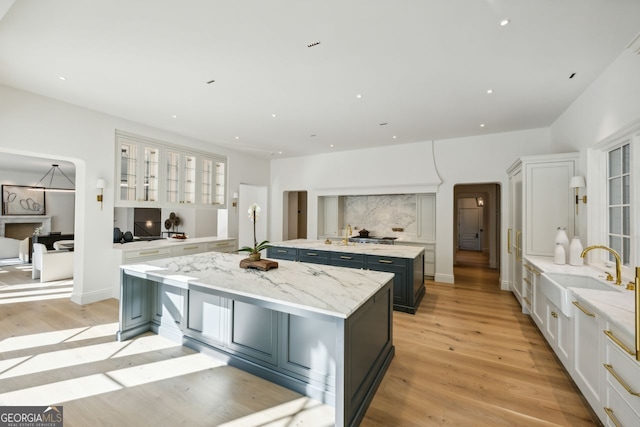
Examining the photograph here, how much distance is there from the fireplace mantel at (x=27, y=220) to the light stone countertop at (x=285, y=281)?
8635 mm

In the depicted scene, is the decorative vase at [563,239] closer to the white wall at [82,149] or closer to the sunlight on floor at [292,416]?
the sunlight on floor at [292,416]

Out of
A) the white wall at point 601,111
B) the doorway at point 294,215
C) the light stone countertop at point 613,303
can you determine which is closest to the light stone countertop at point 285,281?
the light stone countertop at point 613,303

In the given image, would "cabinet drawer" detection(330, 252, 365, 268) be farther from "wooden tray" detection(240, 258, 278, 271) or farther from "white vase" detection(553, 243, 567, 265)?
"white vase" detection(553, 243, 567, 265)

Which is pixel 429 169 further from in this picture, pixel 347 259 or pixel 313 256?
pixel 313 256

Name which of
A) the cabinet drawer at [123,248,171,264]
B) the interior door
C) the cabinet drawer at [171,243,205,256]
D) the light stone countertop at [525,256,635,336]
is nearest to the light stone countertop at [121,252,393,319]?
the light stone countertop at [525,256,635,336]

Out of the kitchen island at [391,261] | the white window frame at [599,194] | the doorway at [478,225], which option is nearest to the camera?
the white window frame at [599,194]

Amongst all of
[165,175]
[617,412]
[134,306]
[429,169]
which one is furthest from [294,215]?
[617,412]

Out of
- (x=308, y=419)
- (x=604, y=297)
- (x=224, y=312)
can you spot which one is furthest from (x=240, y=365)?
(x=604, y=297)

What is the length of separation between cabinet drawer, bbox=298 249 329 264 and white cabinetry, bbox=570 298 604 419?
119 inches

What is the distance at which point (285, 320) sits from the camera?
216 cm

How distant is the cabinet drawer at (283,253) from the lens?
15.7ft

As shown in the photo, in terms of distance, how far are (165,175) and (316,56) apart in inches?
161

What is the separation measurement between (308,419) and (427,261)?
487cm

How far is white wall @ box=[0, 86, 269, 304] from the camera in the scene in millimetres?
3551
